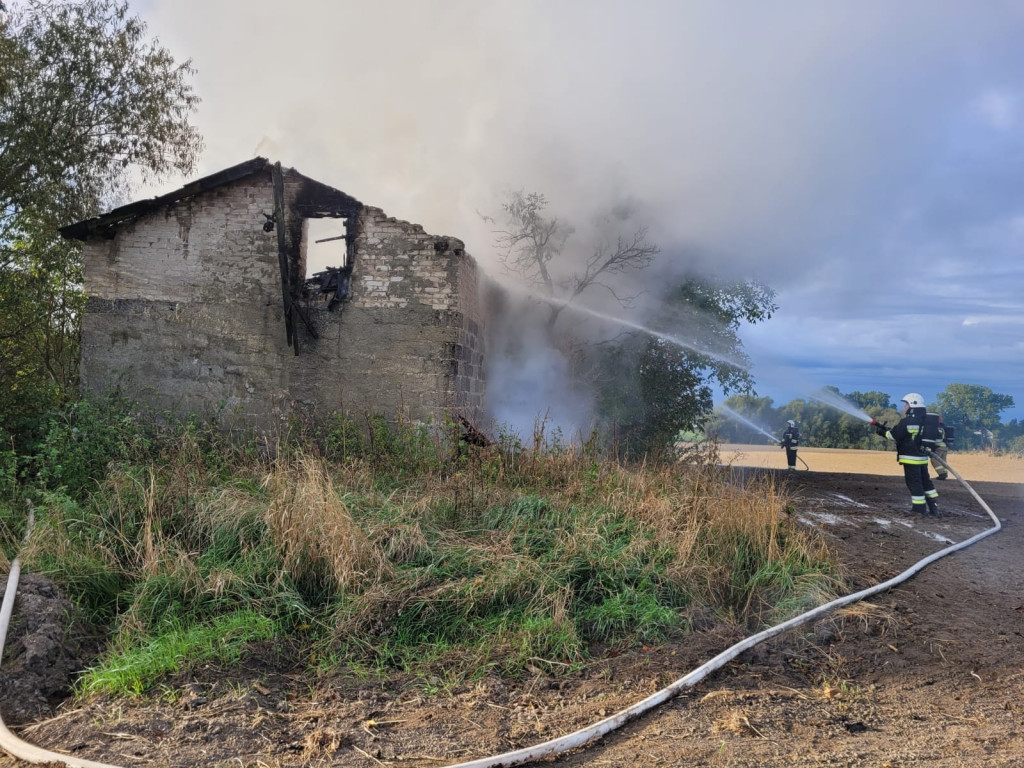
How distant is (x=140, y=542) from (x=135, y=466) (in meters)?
1.77

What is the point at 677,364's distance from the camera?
15281 millimetres

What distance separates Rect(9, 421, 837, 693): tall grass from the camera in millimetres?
4598

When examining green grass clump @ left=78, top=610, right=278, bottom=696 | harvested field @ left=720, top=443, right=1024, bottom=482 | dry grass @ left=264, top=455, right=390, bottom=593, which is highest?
dry grass @ left=264, top=455, right=390, bottom=593

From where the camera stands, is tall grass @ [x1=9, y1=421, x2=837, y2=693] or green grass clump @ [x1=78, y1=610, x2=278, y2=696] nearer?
green grass clump @ [x1=78, y1=610, x2=278, y2=696]

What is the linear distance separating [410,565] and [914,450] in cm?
796

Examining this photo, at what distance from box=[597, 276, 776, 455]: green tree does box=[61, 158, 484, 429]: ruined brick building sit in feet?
16.9

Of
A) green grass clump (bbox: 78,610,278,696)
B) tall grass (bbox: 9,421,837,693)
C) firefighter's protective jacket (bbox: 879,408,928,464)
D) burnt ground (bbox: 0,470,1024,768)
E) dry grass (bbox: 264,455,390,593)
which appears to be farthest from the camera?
firefighter's protective jacket (bbox: 879,408,928,464)

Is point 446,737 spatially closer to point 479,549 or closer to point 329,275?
point 479,549

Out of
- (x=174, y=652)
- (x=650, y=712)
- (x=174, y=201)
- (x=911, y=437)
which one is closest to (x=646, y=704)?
(x=650, y=712)

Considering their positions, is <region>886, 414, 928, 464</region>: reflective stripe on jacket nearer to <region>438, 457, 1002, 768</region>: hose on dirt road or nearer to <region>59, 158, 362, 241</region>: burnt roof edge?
<region>438, 457, 1002, 768</region>: hose on dirt road

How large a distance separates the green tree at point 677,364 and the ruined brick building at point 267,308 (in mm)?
5147

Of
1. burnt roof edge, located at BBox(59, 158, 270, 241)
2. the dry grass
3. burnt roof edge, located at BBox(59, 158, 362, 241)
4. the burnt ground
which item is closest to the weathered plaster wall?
burnt roof edge, located at BBox(59, 158, 362, 241)

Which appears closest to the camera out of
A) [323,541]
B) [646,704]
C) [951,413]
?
[646,704]

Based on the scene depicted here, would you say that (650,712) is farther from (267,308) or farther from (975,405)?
(975,405)
